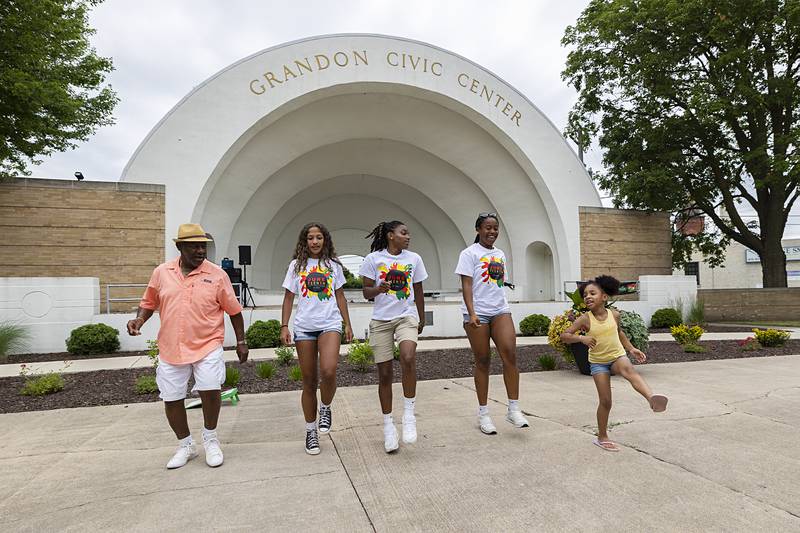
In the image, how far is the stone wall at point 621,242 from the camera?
17.8 metres

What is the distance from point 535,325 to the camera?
13.7 metres

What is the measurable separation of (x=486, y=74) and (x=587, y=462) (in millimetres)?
15721

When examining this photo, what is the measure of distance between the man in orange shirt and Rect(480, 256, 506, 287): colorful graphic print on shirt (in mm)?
2160

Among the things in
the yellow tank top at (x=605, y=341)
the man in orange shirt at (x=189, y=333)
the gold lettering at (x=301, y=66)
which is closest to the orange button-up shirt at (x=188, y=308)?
the man in orange shirt at (x=189, y=333)

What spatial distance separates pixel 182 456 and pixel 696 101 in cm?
1627

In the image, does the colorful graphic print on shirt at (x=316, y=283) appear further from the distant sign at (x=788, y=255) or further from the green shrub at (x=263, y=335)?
the distant sign at (x=788, y=255)

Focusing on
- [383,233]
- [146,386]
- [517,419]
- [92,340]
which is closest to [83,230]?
[92,340]

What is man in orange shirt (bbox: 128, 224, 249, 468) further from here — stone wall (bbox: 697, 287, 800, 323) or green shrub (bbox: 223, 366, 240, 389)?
stone wall (bbox: 697, 287, 800, 323)

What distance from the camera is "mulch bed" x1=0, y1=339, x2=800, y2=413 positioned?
20.0 feet

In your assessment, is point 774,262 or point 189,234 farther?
point 774,262

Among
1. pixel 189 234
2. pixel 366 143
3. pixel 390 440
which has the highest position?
pixel 366 143

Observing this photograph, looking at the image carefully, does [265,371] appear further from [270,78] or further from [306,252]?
[270,78]

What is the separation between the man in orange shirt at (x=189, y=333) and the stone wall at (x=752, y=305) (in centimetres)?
1795

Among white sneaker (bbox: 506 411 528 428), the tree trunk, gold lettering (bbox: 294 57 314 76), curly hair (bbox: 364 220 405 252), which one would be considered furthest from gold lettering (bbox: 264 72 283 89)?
the tree trunk
